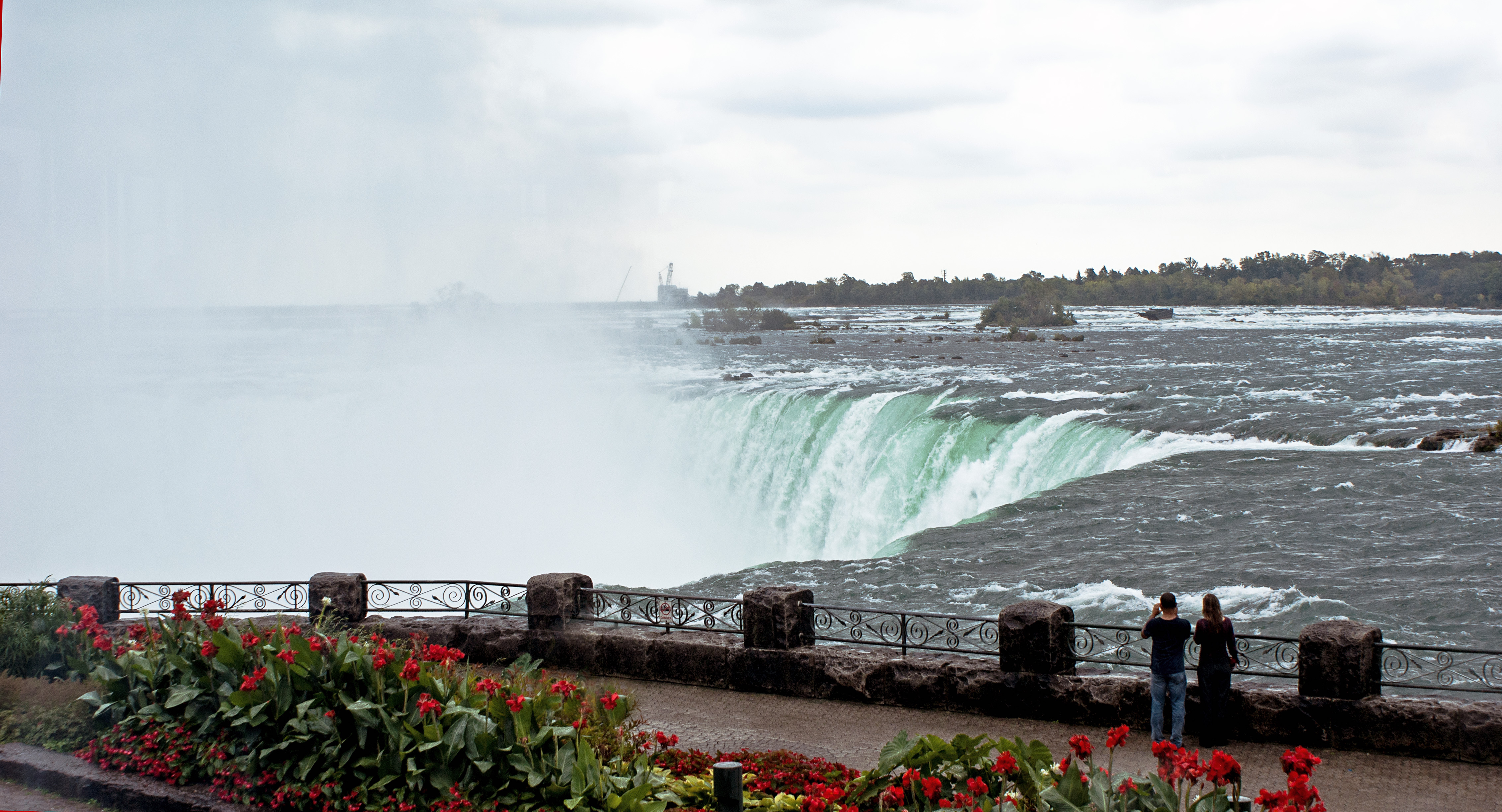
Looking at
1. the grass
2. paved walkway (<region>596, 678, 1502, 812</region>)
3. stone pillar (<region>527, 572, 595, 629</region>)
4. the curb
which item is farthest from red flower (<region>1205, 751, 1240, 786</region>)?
the grass

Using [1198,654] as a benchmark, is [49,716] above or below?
above

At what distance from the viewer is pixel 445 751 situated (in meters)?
5.80

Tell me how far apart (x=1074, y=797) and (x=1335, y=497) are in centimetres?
1799

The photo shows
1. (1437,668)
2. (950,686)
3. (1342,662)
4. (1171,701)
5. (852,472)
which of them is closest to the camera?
(1342,662)

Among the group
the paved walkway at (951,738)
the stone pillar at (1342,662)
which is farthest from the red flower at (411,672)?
the stone pillar at (1342,662)

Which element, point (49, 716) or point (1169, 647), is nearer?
point (49, 716)

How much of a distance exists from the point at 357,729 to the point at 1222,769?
444 centimetres

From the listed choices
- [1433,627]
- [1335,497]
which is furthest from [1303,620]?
[1335,497]

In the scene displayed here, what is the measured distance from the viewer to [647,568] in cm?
2517

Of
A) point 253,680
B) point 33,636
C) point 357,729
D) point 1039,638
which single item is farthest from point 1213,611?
point 33,636

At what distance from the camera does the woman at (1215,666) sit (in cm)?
733

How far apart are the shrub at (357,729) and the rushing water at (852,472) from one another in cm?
989

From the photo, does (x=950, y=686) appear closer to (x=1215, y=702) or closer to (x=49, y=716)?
(x=1215, y=702)

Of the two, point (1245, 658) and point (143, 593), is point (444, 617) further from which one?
point (1245, 658)
